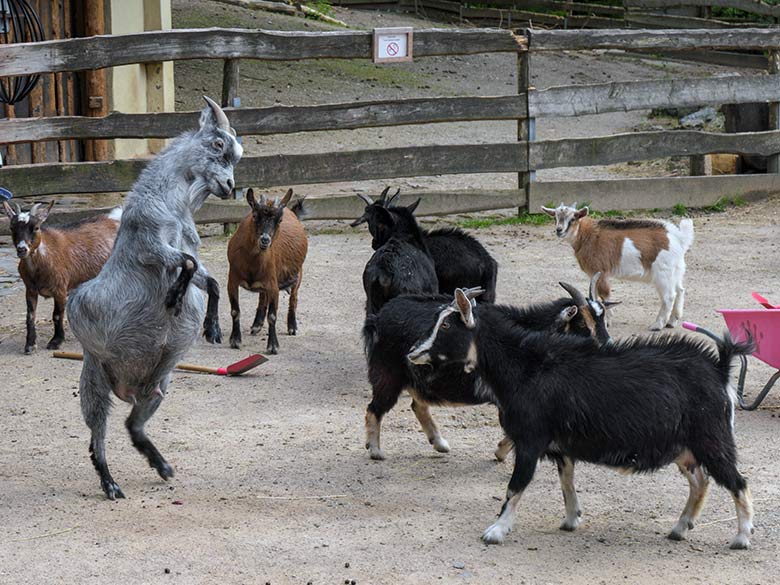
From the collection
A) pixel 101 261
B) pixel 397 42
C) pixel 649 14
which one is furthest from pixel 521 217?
pixel 649 14

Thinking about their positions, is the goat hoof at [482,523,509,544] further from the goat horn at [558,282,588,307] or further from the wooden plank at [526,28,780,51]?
the wooden plank at [526,28,780,51]

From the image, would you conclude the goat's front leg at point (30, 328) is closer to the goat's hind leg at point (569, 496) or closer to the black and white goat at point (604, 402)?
the black and white goat at point (604, 402)

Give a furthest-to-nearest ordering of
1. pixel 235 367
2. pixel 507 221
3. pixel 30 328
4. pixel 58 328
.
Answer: pixel 507 221 < pixel 58 328 < pixel 30 328 < pixel 235 367

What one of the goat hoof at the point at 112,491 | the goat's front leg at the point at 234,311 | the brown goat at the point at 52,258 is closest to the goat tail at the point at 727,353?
the goat hoof at the point at 112,491

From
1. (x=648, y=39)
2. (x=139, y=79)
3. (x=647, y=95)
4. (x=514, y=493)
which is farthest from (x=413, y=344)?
(x=139, y=79)

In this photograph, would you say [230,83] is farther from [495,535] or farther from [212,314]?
[495,535]

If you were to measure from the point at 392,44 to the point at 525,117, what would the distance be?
171 centimetres

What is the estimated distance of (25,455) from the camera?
6.25 metres

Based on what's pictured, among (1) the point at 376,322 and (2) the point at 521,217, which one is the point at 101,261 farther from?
(2) the point at 521,217

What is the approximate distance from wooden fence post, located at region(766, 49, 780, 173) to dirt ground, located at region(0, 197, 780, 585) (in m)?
6.06

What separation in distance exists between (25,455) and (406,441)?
6.96ft

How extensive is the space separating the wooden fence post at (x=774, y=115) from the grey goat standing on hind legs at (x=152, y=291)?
377 inches

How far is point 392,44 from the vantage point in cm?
1182

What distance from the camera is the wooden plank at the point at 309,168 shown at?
10992 millimetres
